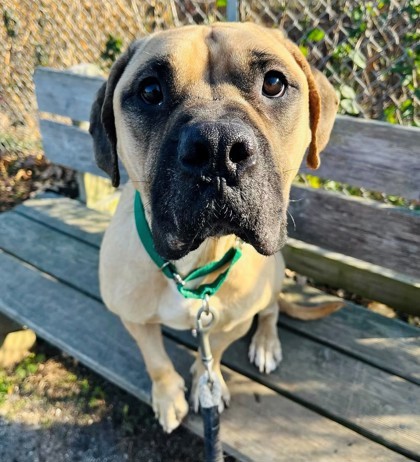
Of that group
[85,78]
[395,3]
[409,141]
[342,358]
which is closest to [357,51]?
[395,3]

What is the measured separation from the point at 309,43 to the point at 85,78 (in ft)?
5.07

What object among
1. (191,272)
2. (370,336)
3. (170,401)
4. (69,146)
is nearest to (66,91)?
(69,146)

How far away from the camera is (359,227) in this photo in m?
2.43

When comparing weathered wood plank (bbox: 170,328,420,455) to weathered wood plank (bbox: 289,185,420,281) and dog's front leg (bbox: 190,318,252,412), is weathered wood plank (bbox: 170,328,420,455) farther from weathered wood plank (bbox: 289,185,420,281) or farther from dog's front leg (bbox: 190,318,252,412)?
weathered wood plank (bbox: 289,185,420,281)

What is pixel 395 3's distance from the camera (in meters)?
2.81

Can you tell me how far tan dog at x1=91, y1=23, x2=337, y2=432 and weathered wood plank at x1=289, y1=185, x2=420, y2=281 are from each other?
A: 498 millimetres

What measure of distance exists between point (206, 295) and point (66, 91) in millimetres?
1776

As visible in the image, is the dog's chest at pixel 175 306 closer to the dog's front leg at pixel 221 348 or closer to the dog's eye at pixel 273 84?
the dog's front leg at pixel 221 348

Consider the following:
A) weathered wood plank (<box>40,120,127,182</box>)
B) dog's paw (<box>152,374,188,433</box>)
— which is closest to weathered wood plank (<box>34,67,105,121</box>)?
weathered wood plank (<box>40,120,127,182</box>)

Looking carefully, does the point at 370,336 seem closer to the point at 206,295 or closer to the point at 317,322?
the point at 317,322

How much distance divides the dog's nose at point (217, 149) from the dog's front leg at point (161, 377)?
100 cm

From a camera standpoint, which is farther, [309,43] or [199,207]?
[309,43]

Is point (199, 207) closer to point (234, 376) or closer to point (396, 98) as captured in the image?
point (234, 376)

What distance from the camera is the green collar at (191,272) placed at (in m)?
1.79
